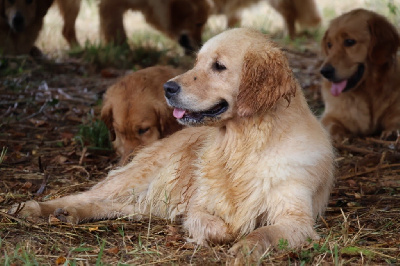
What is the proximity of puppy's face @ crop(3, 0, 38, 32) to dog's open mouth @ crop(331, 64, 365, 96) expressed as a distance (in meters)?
4.39

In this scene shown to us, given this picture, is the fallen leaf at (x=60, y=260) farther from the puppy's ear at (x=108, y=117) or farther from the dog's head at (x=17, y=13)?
the dog's head at (x=17, y=13)

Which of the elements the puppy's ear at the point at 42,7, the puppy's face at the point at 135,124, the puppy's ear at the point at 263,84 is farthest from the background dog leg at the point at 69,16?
the puppy's ear at the point at 263,84

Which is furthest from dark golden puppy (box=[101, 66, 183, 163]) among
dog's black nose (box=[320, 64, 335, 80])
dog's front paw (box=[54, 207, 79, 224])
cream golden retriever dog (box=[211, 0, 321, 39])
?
cream golden retriever dog (box=[211, 0, 321, 39])

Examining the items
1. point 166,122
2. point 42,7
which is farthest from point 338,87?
point 42,7

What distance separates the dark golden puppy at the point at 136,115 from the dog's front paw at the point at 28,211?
4.07ft

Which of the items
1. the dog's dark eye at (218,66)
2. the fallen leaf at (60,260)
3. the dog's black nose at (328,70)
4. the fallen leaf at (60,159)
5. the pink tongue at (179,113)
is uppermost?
the dog's dark eye at (218,66)

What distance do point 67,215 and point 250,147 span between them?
113 centimetres

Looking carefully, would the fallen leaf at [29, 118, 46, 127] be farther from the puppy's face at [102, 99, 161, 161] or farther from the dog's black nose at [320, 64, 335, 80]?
the dog's black nose at [320, 64, 335, 80]

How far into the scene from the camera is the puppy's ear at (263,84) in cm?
333

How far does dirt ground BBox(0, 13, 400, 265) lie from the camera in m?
3.13

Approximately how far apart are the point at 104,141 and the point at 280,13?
19.7 feet

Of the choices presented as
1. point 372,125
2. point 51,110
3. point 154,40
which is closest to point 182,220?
point 51,110

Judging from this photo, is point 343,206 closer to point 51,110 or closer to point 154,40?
point 51,110

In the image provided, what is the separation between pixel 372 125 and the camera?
22.0 ft
